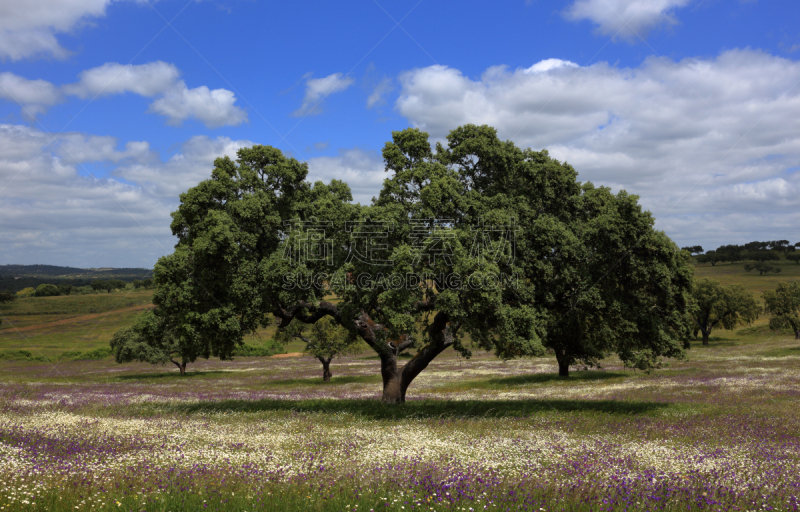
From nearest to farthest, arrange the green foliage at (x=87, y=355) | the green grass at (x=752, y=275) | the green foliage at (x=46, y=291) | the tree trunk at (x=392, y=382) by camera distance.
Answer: the tree trunk at (x=392, y=382) < the green foliage at (x=87, y=355) < the green grass at (x=752, y=275) < the green foliage at (x=46, y=291)

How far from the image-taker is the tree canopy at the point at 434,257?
763 inches

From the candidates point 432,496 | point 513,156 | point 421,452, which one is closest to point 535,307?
point 513,156

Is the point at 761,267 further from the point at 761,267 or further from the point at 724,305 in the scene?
the point at 724,305

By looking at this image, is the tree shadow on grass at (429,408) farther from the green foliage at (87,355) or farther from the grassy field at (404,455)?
the green foliage at (87,355)

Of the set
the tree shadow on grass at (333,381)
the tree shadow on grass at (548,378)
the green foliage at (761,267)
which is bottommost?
the tree shadow on grass at (333,381)

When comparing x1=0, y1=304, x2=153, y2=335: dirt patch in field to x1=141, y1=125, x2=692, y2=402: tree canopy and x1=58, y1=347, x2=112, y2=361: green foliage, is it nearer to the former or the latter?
x1=58, y1=347, x2=112, y2=361: green foliage

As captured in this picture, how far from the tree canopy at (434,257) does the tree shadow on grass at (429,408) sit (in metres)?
2.51

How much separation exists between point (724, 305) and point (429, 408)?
8314 cm

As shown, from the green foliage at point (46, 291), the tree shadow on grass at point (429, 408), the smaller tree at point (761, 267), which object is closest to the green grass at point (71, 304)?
the green foliage at point (46, 291)

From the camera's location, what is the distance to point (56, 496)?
813 centimetres

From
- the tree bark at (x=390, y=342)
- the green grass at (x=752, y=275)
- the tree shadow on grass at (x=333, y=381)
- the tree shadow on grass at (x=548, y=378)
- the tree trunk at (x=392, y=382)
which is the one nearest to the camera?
the tree bark at (x=390, y=342)

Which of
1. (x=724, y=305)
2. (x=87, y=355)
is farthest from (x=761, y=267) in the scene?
(x=87, y=355)

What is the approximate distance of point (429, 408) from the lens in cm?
2200

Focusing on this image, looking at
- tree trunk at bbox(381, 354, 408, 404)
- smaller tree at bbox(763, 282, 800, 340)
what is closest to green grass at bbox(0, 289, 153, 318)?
tree trunk at bbox(381, 354, 408, 404)
